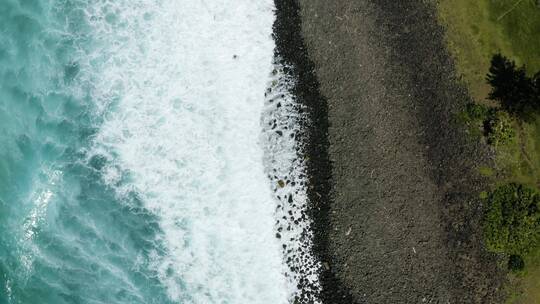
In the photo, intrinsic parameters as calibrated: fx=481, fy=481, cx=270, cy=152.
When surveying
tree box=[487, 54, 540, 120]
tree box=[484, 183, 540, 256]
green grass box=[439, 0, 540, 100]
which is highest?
green grass box=[439, 0, 540, 100]

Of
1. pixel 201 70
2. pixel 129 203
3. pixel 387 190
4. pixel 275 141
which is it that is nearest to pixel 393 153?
pixel 387 190

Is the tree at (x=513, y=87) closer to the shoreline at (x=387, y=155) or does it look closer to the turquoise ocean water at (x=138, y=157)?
the shoreline at (x=387, y=155)

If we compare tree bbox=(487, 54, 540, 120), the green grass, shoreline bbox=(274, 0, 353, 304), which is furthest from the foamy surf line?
tree bbox=(487, 54, 540, 120)

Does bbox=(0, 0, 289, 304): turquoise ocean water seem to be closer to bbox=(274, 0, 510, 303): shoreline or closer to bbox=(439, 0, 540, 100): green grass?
bbox=(274, 0, 510, 303): shoreline

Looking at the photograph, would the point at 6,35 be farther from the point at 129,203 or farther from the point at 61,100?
the point at 129,203

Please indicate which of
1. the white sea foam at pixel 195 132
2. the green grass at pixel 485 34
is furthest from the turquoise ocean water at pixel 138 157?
the green grass at pixel 485 34

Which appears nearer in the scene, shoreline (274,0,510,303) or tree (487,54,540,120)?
tree (487,54,540,120)
